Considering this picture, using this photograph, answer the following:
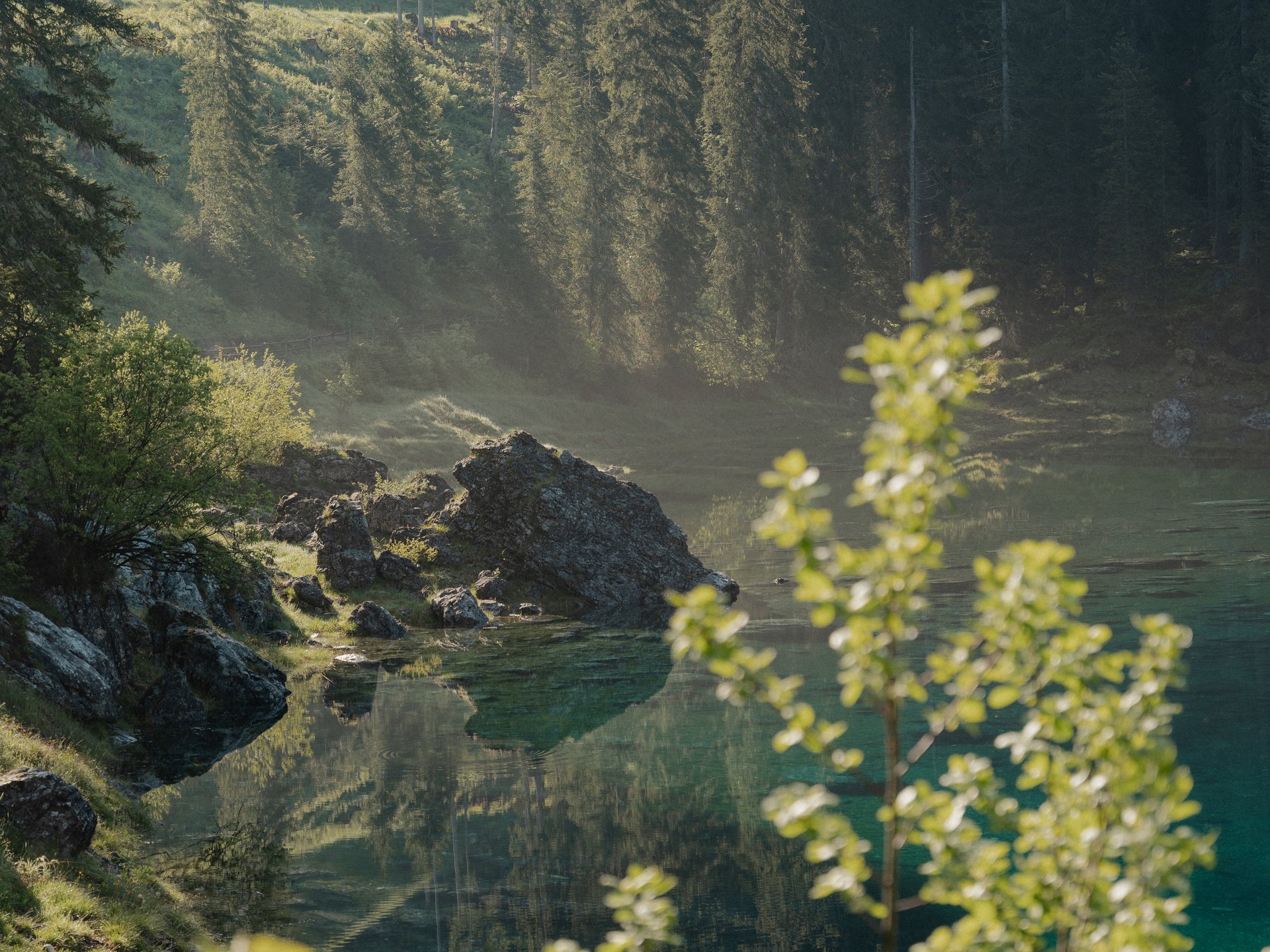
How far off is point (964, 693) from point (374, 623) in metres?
26.4

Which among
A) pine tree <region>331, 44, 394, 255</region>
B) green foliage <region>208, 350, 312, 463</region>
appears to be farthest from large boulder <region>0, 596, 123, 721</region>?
pine tree <region>331, 44, 394, 255</region>

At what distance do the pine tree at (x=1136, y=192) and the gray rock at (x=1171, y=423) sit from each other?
352 inches

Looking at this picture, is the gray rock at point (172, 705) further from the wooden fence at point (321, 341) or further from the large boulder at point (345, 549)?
the wooden fence at point (321, 341)

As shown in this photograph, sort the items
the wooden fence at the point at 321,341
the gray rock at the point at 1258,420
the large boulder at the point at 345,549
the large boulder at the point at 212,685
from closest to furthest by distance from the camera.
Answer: the large boulder at the point at 212,685 < the large boulder at the point at 345,549 < the gray rock at the point at 1258,420 < the wooden fence at the point at 321,341

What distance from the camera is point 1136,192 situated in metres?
68.2

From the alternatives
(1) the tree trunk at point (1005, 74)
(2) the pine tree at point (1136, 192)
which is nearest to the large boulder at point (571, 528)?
(2) the pine tree at point (1136, 192)

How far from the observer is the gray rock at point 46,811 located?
40.2 ft

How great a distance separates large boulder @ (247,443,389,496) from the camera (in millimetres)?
38844

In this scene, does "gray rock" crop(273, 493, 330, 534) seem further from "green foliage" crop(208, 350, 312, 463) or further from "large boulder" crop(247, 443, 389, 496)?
"green foliage" crop(208, 350, 312, 463)

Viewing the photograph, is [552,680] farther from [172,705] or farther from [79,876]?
[79,876]

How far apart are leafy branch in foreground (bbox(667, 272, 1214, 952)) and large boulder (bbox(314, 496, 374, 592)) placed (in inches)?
1129

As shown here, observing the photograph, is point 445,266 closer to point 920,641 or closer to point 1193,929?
point 920,641

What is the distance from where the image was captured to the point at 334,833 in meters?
16.8

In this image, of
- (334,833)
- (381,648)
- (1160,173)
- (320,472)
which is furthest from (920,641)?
(1160,173)
